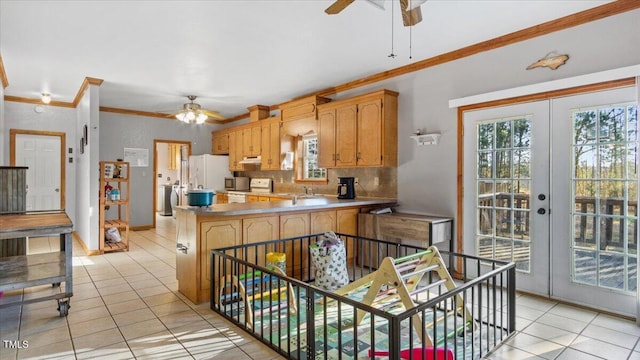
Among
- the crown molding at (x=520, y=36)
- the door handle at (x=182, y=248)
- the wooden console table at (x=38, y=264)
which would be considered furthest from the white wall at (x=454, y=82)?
the wooden console table at (x=38, y=264)

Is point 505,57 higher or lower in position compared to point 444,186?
higher

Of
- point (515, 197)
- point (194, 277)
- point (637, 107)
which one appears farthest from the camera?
point (515, 197)

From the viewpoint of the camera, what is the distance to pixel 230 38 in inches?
137

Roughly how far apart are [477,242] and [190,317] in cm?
295

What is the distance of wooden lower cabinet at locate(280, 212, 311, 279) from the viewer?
3736 millimetres

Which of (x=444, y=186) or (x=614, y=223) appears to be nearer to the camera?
(x=614, y=223)

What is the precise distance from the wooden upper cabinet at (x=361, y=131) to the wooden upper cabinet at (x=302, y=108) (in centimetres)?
19

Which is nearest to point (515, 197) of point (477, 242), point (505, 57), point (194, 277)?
point (477, 242)

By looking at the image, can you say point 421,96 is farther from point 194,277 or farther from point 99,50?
point 99,50

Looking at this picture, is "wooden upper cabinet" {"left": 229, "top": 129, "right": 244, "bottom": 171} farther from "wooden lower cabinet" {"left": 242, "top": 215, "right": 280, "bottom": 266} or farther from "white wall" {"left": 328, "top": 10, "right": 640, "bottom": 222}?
"wooden lower cabinet" {"left": 242, "top": 215, "right": 280, "bottom": 266}

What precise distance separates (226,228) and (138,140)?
5.12 metres

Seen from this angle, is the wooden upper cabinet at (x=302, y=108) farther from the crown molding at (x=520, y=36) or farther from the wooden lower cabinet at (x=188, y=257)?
the wooden lower cabinet at (x=188, y=257)

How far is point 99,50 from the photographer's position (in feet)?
12.5

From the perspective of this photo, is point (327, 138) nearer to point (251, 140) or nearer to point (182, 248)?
point (251, 140)
